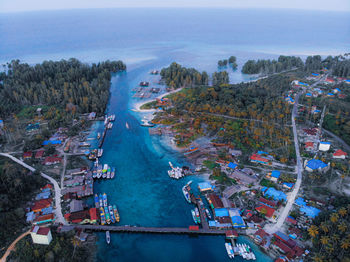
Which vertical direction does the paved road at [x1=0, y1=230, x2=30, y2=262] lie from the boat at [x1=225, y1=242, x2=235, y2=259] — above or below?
above

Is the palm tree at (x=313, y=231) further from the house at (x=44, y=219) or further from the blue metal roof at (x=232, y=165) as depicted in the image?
the house at (x=44, y=219)

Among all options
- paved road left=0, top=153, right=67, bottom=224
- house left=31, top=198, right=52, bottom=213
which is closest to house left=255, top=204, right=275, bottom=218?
paved road left=0, top=153, right=67, bottom=224

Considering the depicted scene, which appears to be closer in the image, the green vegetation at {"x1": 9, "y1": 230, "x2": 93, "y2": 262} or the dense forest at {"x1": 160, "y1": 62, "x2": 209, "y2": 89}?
the green vegetation at {"x1": 9, "y1": 230, "x2": 93, "y2": 262}

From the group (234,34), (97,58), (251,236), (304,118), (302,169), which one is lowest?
(251,236)

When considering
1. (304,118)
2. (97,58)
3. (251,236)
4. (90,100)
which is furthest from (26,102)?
(304,118)

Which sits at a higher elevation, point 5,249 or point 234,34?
point 234,34

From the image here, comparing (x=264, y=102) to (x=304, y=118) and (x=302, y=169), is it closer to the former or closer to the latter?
(x=304, y=118)

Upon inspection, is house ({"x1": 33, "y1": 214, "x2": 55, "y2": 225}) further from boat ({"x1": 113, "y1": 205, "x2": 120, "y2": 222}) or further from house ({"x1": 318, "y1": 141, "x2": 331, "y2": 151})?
house ({"x1": 318, "y1": 141, "x2": 331, "y2": 151})
